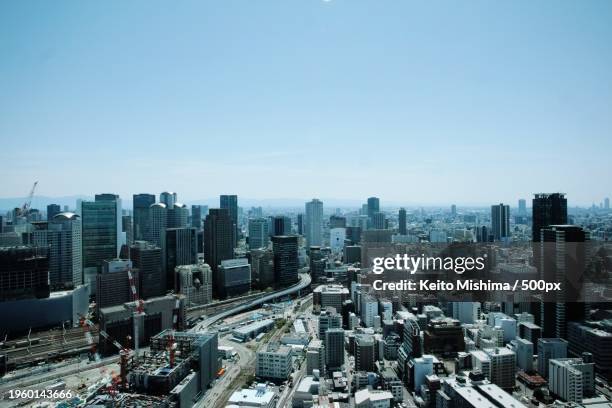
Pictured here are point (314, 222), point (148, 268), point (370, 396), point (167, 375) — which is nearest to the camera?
point (167, 375)

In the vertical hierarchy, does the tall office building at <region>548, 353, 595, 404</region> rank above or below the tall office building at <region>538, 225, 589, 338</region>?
below

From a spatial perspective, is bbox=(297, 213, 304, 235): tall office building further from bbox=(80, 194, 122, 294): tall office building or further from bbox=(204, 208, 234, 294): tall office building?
bbox=(80, 194, 122, 294): tall office building

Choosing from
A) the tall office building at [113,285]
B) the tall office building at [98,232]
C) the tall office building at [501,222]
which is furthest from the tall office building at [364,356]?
the tall office building at [501,222]

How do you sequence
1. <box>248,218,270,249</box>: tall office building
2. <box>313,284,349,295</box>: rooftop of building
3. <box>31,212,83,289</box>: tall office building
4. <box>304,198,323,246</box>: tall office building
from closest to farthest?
<box>313,284,349,295</box>: rooftop of building → <box>31,212,83,289</box>: tall office building → <box>248,218,270,249</box>: tall office building → <box>304,198,323,246</box>: tall office building

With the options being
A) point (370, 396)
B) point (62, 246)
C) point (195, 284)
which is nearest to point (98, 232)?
point (62, 246)

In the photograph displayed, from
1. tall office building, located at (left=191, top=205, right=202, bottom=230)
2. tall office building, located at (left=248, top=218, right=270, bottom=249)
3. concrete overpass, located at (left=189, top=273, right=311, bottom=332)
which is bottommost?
concrete overpass, located at (left=189, top=273, right=311, bottom=332)

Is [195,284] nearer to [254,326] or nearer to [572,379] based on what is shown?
[254,326]

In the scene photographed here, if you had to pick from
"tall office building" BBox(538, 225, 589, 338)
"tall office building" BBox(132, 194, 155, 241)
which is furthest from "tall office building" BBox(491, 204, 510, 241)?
"tall office building" BBox(132, 194, 155, 241)
